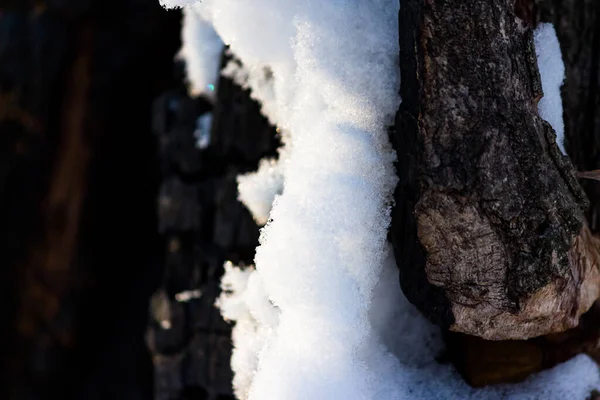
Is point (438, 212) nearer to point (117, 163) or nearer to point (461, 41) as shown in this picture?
point (461, 41)

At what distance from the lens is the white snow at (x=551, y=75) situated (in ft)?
2.33

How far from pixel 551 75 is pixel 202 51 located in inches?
27.1

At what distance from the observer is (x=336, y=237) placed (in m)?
0.63

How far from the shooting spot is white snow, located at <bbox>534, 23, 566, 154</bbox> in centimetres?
71

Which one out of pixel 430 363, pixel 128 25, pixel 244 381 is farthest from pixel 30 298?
pixel 430 363

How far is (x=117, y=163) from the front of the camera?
5.54 ft

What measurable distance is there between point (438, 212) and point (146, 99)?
1330 millimetres

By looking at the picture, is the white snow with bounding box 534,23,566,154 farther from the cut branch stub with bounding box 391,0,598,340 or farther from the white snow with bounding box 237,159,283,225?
the white snow with bounding box 237,159,283,225

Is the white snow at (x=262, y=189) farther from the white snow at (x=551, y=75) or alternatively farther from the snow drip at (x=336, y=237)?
the white snow at (x=551, y=75)

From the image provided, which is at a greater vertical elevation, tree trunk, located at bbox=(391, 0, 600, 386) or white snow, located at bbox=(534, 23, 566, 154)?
white snow, located at bbox=(534, 23, 566, 154)

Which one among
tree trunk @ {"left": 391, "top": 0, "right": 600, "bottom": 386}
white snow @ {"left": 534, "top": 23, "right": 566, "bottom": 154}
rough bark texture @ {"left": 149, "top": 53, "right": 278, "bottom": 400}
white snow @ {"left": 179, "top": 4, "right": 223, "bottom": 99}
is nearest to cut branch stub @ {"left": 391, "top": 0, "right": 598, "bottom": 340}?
tree trunk @ {"left": 391, "top": 0, "right": 600, "bottom": 386}

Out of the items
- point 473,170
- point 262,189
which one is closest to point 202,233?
point 262,189

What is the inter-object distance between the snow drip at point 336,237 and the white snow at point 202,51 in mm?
306

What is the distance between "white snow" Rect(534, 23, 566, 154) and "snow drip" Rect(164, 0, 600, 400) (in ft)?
0.70
